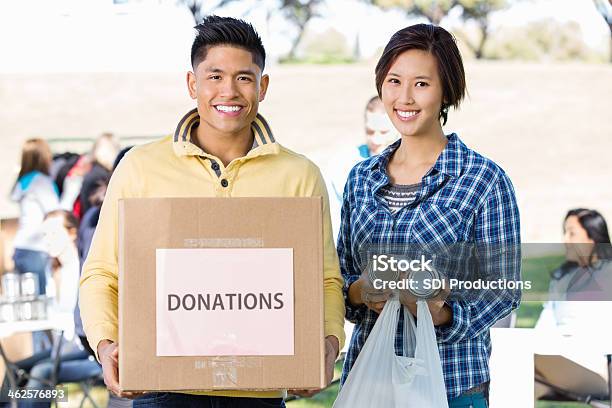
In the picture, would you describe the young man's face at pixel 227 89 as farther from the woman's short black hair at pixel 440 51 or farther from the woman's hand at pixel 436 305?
the woman's hand at pixel 436 305

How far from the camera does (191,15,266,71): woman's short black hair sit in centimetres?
198

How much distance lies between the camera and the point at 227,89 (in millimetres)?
1938

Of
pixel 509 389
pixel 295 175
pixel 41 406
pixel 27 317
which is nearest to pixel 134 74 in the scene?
pixel 27 317

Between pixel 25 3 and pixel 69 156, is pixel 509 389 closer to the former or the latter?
pixel 69 156

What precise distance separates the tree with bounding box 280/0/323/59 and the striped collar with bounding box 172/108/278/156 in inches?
70.9

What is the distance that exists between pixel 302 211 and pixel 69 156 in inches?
91.7

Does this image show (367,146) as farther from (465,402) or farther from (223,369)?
(223,369)

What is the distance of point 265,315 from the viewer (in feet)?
5.90

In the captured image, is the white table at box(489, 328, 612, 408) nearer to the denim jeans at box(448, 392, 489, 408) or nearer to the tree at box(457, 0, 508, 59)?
the tree at box(457, 0, 508, 59)

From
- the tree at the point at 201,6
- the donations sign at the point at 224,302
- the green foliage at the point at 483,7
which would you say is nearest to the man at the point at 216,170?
the donations sign at the point at 224,302

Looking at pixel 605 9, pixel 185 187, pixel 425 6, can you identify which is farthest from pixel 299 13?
pixel 185 187

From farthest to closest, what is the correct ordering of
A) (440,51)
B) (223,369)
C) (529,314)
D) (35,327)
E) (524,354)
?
(35,327)
(529,314)
(524,354)
(440,51)
(223,369)

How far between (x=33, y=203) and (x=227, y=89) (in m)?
2.22

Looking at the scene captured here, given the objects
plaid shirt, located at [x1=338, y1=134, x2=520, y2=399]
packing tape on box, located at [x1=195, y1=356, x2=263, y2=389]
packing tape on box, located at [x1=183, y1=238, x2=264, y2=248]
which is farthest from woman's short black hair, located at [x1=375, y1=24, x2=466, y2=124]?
packing tape on box, located at [x1=195, y1=356, x2=263, y2=389]
